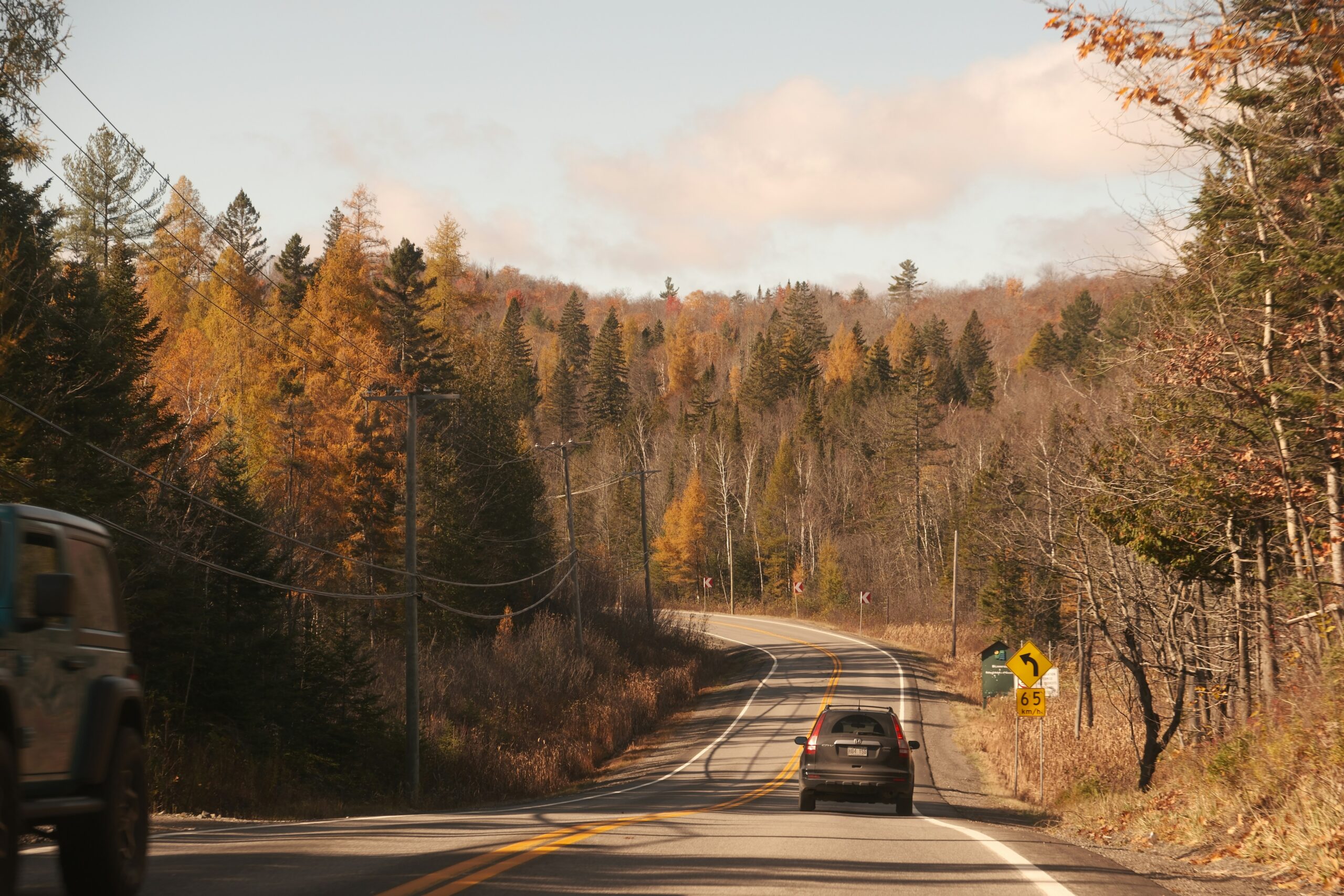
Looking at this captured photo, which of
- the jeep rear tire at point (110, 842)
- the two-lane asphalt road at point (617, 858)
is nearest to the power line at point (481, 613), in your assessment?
the two-lane asphalt road at point (617, 858)

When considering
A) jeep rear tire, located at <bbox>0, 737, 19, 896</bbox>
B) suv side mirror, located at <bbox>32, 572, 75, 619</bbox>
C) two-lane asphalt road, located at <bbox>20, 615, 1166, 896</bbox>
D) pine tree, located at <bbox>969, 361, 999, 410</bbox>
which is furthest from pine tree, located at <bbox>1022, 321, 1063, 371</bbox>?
jeep rear tire, located at <bbox>0, 737, 19, 896</bbox>

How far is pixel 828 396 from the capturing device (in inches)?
4493

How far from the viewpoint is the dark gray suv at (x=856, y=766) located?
679 inches

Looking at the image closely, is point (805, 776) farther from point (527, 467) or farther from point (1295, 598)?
point (527, 467)

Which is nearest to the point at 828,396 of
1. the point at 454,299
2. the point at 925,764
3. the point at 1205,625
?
the point at 454,299

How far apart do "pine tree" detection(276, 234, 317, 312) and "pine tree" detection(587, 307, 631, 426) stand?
177 ft

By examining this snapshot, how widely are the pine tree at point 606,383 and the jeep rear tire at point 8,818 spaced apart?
111 metres

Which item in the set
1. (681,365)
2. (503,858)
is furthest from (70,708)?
(681,365)

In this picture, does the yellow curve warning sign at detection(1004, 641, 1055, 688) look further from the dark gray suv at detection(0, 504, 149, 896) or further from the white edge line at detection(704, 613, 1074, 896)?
the dark gray suv at detection(0, 504, 149, 896)

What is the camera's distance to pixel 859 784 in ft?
56.4

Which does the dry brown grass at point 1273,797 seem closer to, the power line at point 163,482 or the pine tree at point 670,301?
the power line at point 163,482

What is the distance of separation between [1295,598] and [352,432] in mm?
36576

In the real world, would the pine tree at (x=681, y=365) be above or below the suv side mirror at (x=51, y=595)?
above

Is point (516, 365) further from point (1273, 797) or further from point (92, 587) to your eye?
point (92, 587)
